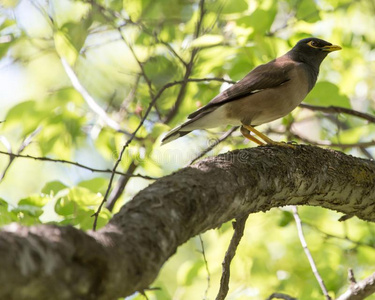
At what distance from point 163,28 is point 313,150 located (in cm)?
309

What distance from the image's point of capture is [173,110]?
5.32 metres

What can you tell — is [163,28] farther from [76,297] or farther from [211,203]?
[76,297]

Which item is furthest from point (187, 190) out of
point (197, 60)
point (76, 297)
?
point (197, 60)

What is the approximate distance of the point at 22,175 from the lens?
8.17 m

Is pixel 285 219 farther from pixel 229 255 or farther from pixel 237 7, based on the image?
pixel 237 7

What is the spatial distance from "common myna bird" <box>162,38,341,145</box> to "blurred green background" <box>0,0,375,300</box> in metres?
0.15

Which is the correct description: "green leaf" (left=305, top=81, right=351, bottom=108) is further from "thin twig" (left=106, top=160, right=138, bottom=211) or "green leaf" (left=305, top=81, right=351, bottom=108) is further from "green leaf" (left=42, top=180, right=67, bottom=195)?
"green leaf" (left=42, top=180, right=67, bottom=195)

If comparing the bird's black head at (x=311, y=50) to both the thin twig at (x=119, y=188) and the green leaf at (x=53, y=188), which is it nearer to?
the thin twig at (x=119, y=188)

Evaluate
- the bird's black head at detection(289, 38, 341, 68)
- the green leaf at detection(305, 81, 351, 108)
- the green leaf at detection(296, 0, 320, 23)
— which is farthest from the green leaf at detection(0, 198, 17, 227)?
the green leaf at detection(296, 0, 320, 23)

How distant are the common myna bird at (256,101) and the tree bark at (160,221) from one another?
1.13 m

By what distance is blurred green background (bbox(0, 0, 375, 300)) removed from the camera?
4195mm

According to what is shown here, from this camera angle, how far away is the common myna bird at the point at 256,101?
4.25m

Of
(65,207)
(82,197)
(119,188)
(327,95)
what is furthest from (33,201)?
(327,95)

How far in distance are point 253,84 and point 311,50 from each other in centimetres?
106
